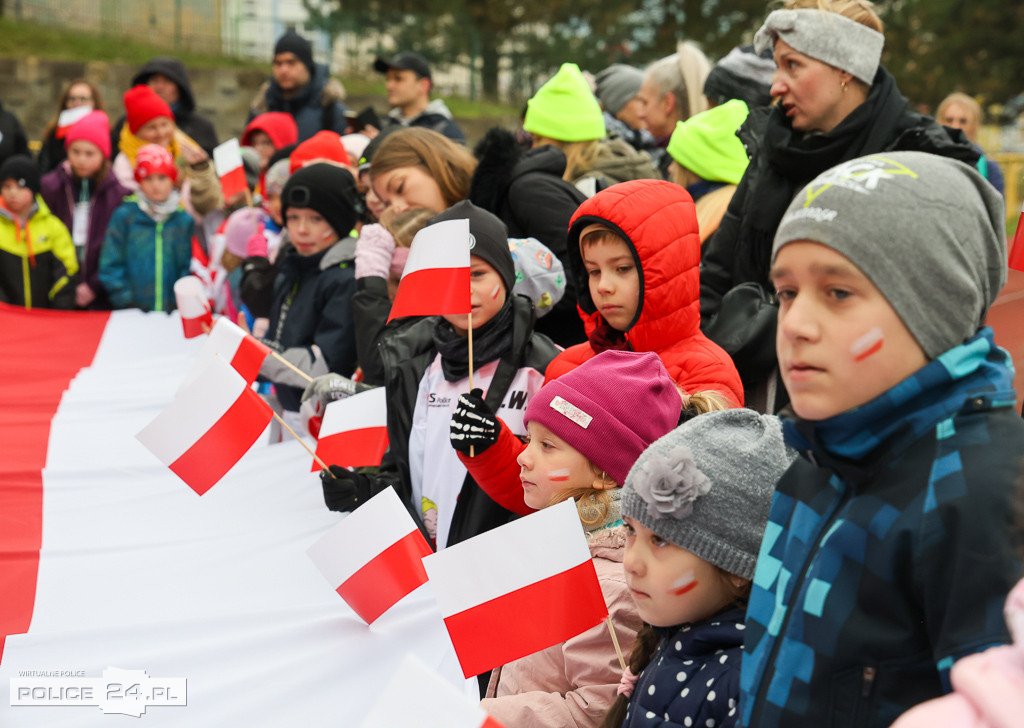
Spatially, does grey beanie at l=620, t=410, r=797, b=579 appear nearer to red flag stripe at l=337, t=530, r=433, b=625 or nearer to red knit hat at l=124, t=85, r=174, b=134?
red flag stripe at l=337, t=530, r=433, b=625

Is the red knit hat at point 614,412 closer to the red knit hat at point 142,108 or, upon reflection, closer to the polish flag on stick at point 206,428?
the polish flag on stick at point 206,428

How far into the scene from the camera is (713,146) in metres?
4.11

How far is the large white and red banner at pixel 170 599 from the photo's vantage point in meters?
2.40

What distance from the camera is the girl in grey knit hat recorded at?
174cm

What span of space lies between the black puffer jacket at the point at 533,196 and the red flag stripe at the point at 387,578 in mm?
1582

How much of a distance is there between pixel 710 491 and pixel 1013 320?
180 cm

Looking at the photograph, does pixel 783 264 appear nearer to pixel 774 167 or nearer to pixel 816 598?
pixel 816 598

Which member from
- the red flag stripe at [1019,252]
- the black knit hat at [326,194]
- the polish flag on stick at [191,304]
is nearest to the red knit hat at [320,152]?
the polish flag on stick at [191,304]

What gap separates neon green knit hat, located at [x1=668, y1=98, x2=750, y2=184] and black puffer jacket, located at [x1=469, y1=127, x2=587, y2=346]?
0.44 metres

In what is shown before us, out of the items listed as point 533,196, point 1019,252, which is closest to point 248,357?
point 533,196

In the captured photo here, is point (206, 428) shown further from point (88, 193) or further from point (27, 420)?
point (88, 193)

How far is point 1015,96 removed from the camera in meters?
20.9

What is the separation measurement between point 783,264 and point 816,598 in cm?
43

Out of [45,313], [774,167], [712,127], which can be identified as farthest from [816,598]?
[45,313]
